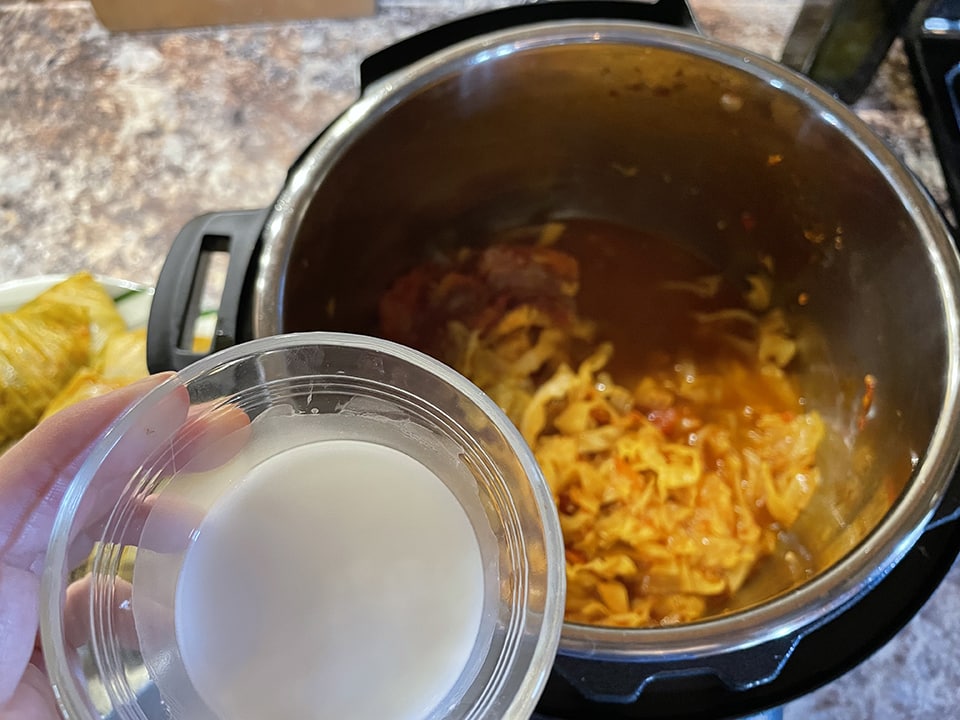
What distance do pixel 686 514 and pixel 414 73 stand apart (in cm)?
52

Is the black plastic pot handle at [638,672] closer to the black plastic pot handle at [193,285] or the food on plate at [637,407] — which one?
the food on plate at [637,407]

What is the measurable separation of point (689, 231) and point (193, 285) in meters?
0.60

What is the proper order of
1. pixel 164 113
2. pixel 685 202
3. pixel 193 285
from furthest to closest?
pixel 164 113, pixel 685 202, pixel 193 285

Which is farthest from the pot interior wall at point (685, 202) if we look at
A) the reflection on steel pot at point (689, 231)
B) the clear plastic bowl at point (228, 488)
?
the clear plastic bowl at point (228, 488)

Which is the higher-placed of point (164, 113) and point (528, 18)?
point (528, 18)

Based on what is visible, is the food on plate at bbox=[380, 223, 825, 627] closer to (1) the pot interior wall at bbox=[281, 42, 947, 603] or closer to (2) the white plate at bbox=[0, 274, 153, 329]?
(1) the pot interior wall at bbox=[281, 42, 947, 603]

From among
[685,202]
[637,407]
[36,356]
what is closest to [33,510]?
[36,356]

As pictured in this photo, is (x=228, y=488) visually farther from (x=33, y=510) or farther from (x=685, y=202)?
(x=685, y=202)

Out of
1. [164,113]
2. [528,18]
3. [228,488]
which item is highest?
[528,18]

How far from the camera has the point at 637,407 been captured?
0.91 m

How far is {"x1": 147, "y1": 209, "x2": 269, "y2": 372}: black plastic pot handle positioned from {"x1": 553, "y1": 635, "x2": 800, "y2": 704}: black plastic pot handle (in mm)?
362

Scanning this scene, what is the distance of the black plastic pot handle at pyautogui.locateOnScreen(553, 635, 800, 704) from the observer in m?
0.54

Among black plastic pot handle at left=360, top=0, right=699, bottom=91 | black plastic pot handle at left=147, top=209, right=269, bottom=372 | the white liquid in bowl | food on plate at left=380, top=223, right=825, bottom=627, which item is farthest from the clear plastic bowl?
black plastic pot handle at left=360, top=0, right=699, bottom=91

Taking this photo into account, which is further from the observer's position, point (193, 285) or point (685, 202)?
point (685, 202)
